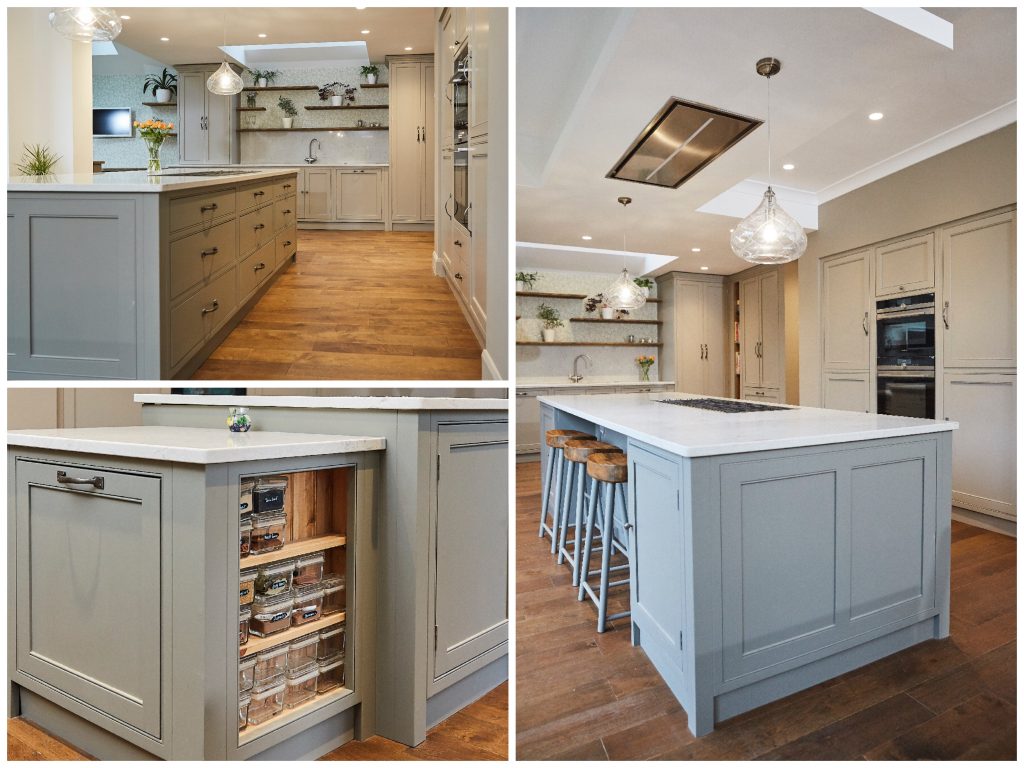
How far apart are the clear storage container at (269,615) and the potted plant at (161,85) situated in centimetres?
140

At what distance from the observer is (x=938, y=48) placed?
6.91 feet

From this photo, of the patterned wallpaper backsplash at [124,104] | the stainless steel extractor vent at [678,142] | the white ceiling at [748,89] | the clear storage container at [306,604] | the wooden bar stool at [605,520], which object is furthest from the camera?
the stainless steel extractor vent at [678,142]

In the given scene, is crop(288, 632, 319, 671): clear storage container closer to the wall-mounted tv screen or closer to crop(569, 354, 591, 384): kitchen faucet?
the wall-mounted tv screen

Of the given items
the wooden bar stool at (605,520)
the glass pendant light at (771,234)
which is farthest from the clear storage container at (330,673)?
the glass pendant light at (771,234)

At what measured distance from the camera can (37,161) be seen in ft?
5.08

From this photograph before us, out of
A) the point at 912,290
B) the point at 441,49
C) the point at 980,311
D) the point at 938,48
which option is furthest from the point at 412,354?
the point at 912,290

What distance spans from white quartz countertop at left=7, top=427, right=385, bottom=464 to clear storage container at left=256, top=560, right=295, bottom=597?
1.23ft

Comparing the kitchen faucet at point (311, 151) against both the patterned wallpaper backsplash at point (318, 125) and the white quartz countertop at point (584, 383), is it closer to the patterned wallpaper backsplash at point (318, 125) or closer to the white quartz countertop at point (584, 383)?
the patterned wallpaper backsplash at point (318, 125)

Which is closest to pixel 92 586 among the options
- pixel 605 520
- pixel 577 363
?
pixel 605 520

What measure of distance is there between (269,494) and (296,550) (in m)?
0.18

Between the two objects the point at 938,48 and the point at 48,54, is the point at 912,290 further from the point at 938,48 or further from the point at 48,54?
the point at 48,54

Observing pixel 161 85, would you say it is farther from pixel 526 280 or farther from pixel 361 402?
pixel 526 280

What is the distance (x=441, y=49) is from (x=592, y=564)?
252cm

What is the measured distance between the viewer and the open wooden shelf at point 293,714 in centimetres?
140
